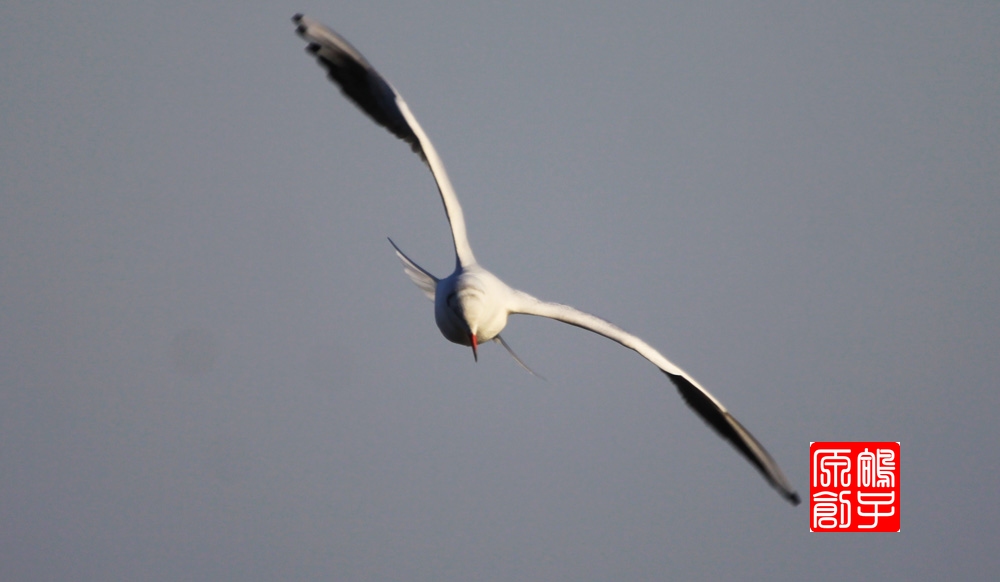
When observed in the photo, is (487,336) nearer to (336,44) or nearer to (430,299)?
(430,299)

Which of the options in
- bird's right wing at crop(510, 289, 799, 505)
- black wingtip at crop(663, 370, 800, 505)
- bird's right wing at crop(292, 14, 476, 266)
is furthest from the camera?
black wingtip at crop(663, 370, 800, 505)

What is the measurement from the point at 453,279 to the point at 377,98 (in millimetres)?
1885

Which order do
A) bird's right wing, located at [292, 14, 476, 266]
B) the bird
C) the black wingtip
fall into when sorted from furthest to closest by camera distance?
the black wingtip < bird's right wing, located at [292, 14, 476, 266] < the bird

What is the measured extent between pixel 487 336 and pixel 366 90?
2.52 metres

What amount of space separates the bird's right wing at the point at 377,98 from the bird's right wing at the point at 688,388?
0.74 meters

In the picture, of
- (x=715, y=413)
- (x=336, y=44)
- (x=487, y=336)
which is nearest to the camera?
(x=487, y=336)

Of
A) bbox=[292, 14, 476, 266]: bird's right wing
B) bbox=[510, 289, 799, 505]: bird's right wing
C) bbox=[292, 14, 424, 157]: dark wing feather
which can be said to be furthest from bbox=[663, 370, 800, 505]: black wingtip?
bbox=[292, 14, 424, 157]: dark wing feather

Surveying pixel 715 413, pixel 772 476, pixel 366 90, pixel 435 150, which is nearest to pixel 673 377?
pixel 715 413

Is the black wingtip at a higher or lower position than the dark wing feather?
lower

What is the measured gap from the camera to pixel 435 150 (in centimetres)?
989

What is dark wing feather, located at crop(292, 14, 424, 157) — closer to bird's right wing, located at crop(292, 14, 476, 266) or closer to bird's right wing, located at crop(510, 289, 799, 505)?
bird's right wing, located at crop(292, 14, 476, 266)

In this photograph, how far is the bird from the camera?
917 centimetres

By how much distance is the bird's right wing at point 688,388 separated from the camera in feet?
31.3

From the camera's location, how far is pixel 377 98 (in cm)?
1009
